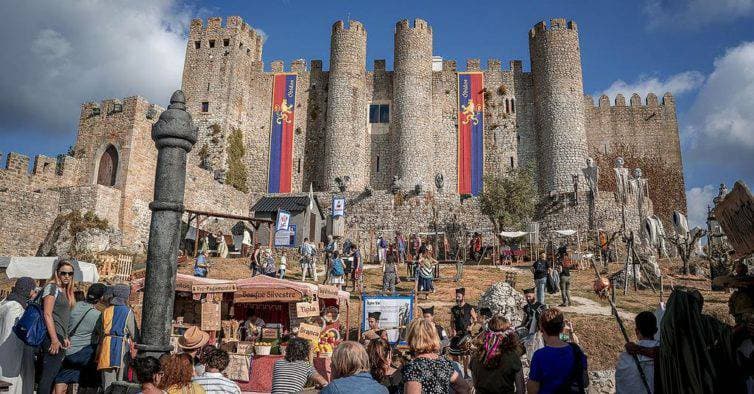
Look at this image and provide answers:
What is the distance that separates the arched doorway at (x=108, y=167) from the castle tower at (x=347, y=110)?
14.4m

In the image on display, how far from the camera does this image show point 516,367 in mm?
4590

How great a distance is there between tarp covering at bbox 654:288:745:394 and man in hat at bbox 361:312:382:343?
5961 millimetres

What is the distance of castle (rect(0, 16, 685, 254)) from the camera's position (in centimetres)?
3650

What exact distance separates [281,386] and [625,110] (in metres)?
41.7

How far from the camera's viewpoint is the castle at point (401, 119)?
3650 centimetres

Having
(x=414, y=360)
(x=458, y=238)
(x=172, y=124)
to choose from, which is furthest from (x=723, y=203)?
(x=458, y=238)

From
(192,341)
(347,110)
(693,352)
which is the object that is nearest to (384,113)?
(347,110)

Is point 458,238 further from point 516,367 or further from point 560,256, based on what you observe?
point 516,367

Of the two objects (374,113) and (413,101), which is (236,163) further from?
(413,101)

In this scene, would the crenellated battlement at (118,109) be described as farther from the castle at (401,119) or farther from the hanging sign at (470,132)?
the hanging sign at (470,132)

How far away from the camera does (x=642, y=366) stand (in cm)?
448

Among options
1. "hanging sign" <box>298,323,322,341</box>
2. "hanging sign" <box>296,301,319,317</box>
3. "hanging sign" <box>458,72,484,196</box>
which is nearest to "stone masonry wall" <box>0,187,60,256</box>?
"hanging sign" <box>296,301,319,317</box>

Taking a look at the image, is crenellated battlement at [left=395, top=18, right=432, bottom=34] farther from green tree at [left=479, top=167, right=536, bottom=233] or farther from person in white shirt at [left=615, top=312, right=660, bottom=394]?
person in white shirt at [left=615, top=312, right=660, bottom=394]

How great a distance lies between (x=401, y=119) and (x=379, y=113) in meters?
2.94
